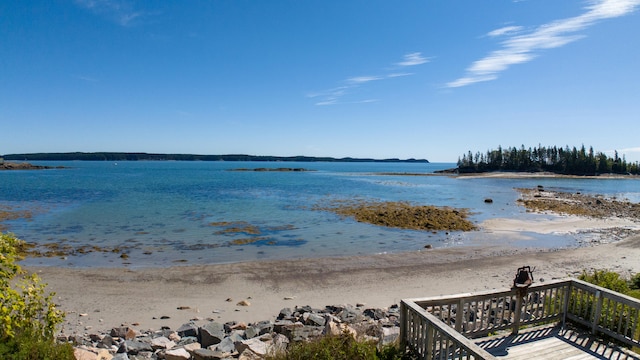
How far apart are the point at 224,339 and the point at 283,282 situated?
6712 mm

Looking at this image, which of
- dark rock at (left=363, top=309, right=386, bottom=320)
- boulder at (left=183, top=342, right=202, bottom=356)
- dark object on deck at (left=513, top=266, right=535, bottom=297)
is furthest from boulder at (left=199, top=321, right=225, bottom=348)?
dark object on deck at (left=513, top=266, right=535, bottom=297)

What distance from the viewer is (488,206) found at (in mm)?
39969

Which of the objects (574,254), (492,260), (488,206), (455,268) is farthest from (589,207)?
(455,268)

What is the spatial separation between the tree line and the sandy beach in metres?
126

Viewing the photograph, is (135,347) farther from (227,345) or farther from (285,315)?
(285,315)

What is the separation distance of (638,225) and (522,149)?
399ft

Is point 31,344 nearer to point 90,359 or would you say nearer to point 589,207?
point 90,359

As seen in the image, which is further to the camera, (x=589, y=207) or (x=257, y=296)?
(x=589, y=207)

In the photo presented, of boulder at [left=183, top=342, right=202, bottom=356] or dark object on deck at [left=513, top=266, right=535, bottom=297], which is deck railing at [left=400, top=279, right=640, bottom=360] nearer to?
dark object on deck at [left=513, top=266, right=535, bottom=297]

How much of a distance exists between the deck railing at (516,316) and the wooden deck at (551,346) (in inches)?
7.1

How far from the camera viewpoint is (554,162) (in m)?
132

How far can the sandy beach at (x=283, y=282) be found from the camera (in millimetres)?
11009

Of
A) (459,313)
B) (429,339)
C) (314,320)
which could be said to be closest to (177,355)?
(314,320)

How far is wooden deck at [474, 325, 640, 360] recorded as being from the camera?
624cm
